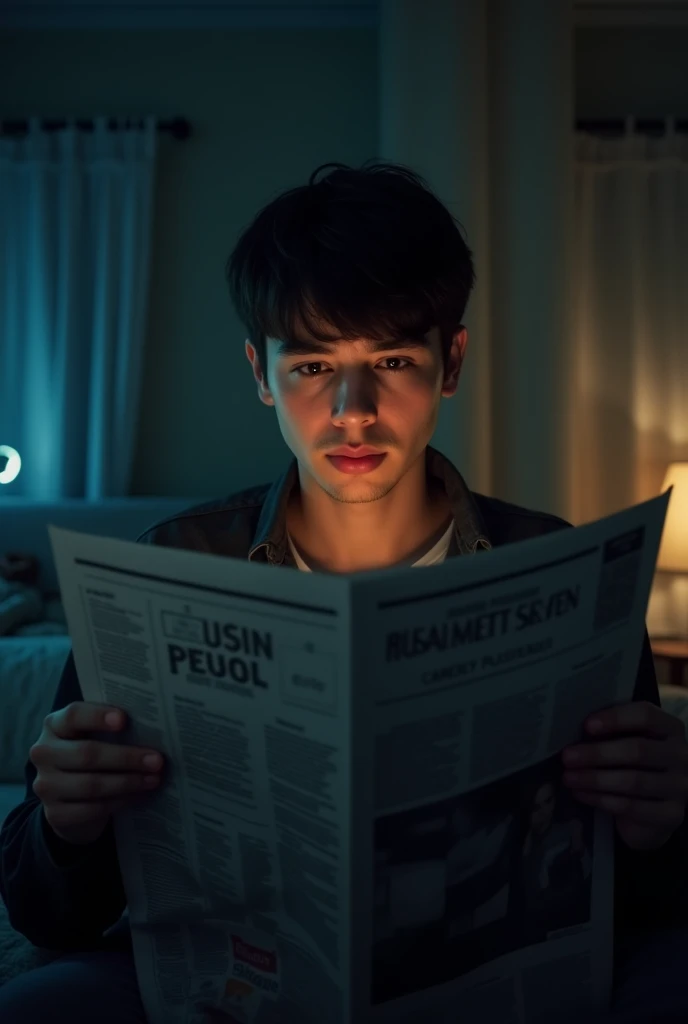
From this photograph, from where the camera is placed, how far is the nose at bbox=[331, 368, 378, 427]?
3.14 ft

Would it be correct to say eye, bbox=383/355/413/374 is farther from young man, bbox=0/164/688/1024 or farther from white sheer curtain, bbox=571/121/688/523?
white sheer curtain, bbox=571/121/688/523

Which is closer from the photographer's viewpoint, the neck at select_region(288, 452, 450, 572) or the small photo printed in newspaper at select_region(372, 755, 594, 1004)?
the small photo printed in newspaper at select_region(372, 755, 594, 1004)

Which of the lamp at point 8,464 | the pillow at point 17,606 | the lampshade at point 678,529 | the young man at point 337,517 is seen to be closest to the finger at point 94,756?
the young man at point 337,517

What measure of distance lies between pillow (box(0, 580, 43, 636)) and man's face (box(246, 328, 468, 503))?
4.58ft

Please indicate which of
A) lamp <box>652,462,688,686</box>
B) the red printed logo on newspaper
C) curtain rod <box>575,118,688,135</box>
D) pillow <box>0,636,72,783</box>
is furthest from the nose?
curtain rod <box>575,118,688,135</box>

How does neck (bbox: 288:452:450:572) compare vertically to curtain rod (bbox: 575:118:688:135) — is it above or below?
below

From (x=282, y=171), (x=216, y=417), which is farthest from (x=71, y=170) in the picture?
(x=216, y=417)

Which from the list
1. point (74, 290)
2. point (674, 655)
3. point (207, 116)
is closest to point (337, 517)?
point (674, 655)

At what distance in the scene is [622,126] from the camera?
9.93ft

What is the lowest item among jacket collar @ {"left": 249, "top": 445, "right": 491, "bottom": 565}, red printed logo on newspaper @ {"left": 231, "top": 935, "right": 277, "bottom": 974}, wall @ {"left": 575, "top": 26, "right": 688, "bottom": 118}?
red printed logo on newspaper @ {"left": 231, "top": 935, "right": 277, "bottom": 974}

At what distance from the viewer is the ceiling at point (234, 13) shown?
2.97m

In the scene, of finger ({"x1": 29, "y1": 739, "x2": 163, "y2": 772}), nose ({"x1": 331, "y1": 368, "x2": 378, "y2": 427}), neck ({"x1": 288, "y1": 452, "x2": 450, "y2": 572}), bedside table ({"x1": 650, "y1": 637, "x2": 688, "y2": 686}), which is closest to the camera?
finger ({"x1": 29, "y1": 739, "x2": 163, "y2": 772})

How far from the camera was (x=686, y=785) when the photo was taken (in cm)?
71

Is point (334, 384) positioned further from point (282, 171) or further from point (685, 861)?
point (282, 171)
